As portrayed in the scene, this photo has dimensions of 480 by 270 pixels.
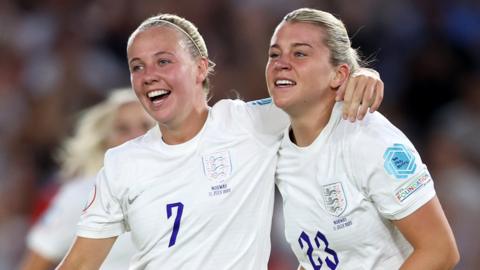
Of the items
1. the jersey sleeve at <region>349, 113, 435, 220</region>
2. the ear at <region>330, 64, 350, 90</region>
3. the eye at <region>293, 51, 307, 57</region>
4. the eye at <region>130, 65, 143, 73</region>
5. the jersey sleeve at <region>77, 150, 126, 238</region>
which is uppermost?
the eye at <region>130, 65, 143, 73</region>

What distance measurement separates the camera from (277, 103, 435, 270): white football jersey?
134 inches

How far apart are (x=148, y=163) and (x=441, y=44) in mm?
4362

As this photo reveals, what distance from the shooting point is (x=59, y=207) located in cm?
527

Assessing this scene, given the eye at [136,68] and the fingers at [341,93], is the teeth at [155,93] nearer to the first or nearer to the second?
the eye at [136,68]

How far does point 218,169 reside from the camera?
3.80m

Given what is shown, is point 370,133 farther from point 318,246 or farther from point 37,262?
point 37,262

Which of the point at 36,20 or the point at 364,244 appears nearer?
the point at 364,244

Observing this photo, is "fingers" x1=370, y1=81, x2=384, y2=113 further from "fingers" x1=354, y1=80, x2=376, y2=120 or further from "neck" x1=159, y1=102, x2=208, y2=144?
"neck" x1=159, y1=102, x2=208, y2=144

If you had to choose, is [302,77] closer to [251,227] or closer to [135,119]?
[251,227]

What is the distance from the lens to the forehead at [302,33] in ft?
12.1

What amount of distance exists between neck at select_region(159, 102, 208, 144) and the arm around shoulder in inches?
18.0

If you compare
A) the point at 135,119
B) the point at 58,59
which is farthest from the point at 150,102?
the point at 58,59

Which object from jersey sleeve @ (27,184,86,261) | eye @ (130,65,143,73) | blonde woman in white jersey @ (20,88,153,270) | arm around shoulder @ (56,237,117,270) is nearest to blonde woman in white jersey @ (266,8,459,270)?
eye @ (130,65,143,73)

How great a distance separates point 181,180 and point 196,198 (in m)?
0.09
